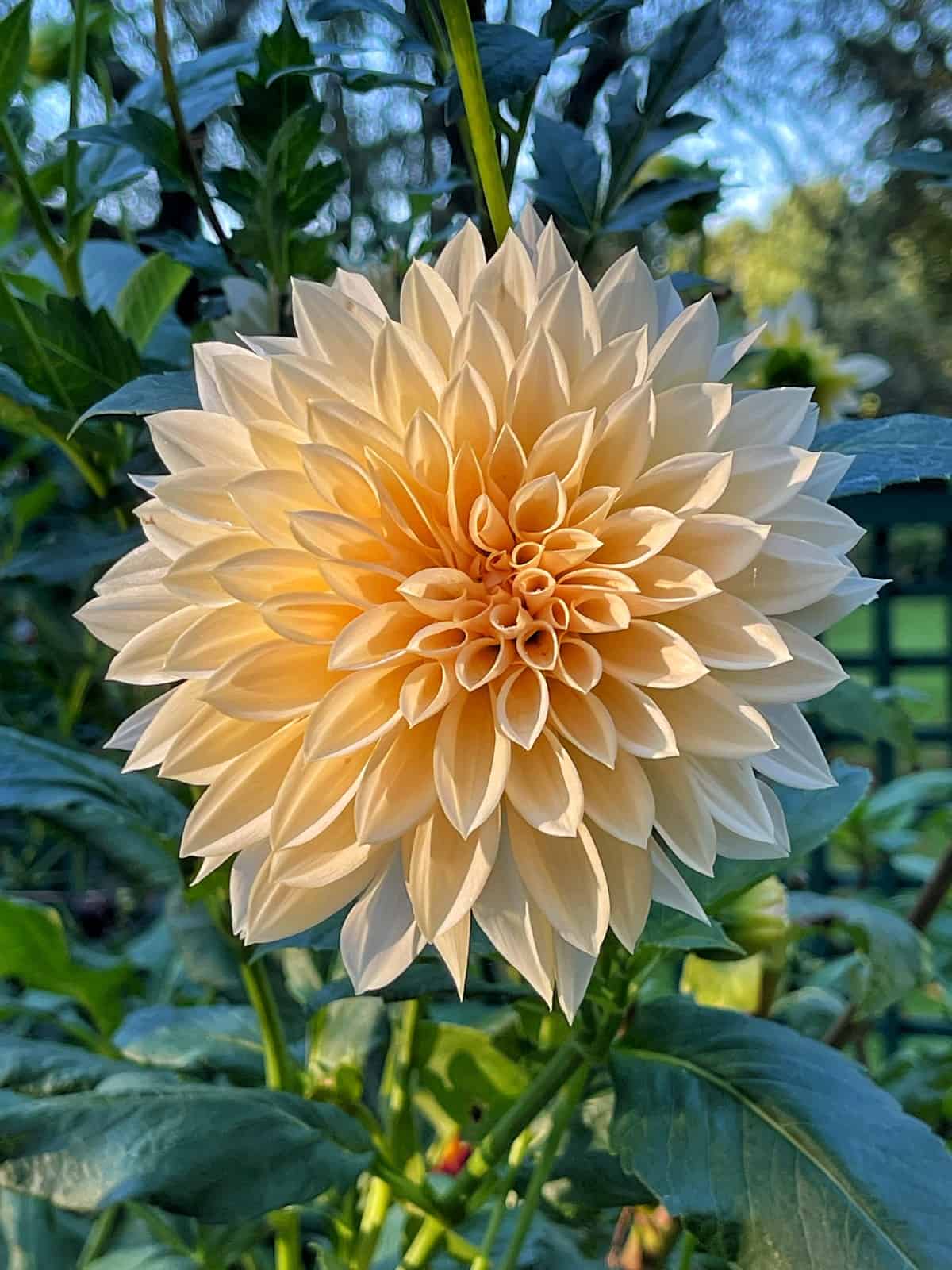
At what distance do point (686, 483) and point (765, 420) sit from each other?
3cm

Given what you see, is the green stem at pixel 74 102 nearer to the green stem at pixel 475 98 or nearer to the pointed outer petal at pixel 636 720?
the green stem at pixel 475 98

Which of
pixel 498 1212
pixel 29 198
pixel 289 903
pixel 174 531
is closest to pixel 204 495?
pixel 174 531

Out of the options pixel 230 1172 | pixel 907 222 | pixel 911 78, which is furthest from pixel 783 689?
pixel 907 222

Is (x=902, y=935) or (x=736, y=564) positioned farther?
(x=902, y=935)

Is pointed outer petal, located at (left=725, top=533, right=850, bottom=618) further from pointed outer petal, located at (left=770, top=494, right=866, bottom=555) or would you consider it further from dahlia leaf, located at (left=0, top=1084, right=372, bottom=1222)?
dahlia leaf, located at (left=0, top=1084, right=372, bottom=1222)

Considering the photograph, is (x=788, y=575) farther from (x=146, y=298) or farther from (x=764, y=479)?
(x=146, y=298)

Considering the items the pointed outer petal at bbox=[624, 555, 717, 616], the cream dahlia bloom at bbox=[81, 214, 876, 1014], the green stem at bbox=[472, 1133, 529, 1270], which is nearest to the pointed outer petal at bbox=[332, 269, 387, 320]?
the cream dahlia bloom at bbox=[81, 214, 876, 1014]

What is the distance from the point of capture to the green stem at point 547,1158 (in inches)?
16.3

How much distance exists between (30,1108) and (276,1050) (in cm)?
12

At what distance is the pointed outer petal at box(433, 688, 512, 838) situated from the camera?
0.92ft

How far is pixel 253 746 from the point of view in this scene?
0.31 m

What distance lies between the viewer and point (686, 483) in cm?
29

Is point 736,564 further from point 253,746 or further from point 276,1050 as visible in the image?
point 276,1050

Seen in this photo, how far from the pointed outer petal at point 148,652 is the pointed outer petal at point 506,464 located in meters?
0.10
